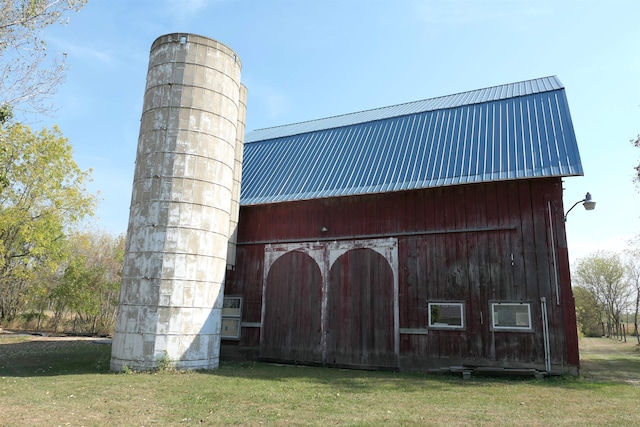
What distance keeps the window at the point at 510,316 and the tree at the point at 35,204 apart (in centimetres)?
2908

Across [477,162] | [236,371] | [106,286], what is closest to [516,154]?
[477,162]

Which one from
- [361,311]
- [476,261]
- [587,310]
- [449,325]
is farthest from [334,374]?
[587,310]

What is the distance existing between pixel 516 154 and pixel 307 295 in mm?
9221

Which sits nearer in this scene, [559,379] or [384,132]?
[559,379]

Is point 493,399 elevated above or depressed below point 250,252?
below

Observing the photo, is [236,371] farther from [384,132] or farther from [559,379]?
[384,132]

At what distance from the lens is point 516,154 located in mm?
14477

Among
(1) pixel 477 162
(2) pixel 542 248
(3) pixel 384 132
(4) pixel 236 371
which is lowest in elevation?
(4) pixel 236 371

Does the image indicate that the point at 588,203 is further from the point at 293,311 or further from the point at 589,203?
the point at 293,311

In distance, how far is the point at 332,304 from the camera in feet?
53.7

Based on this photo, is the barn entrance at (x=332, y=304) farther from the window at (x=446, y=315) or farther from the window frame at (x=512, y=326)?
the window frame at (x=512, y=326)

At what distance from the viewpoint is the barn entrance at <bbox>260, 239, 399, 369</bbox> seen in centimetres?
1538

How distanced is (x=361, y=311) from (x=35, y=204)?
26.1 meters

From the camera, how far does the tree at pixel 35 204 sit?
28734 mm
